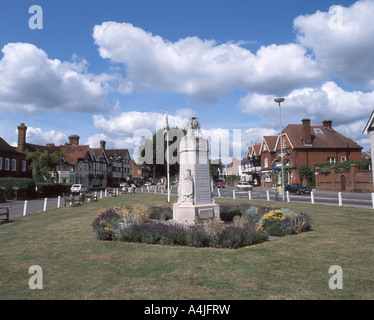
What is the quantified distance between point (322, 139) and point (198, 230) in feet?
160

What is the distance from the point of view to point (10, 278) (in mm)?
5793

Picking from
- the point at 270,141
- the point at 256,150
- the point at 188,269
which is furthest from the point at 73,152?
the point at 188,269

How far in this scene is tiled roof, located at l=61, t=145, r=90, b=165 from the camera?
61.0 m

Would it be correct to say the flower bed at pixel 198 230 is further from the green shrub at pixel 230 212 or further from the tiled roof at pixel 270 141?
the tiled roof at pixel 270 141

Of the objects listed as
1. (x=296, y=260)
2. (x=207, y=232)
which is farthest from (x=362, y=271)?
(x=207, y=232)

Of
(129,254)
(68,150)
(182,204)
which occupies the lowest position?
(129,254)

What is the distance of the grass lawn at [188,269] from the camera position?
4.89m

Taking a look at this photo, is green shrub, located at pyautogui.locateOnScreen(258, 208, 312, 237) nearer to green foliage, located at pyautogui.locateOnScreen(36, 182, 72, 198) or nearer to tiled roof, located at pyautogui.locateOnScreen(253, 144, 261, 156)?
green foliage, located at pyautogui.locateOnScreen(36, 182, 72, 198)

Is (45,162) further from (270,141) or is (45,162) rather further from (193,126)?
(270,141)
